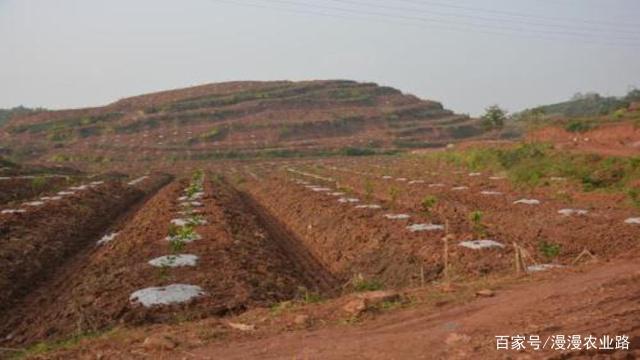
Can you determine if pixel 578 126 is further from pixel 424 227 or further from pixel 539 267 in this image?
pixel 539 267

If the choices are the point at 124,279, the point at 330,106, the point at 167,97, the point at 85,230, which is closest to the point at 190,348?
the point at 124,279

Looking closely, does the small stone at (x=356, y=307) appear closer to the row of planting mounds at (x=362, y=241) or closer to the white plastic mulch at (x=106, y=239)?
the row of planting mounds at (x=362, y=241)

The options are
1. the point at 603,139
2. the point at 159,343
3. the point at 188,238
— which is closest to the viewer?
the point at 159,343

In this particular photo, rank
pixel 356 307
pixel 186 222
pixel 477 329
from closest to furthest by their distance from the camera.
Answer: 1. pixel 477 329
2. pixel 356 307
3. pixel 186 222

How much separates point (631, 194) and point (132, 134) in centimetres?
6445

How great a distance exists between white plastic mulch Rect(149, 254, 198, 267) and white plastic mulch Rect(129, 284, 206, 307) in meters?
1.52

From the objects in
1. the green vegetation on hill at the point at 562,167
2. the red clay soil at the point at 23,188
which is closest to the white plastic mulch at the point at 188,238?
the green vegetation on hill at the point at 562,167

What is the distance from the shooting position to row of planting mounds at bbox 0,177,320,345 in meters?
8.13

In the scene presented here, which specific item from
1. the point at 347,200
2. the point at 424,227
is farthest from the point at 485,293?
the point at 347,200

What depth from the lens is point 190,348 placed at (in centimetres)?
593

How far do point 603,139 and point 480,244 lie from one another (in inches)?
957

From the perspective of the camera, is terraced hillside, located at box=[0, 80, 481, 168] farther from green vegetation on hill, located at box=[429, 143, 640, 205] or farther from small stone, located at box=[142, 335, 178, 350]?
small stone, located at box=[142, 335, 178, 350]

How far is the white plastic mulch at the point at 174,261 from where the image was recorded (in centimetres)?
1054

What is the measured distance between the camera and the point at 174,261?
421 inches
